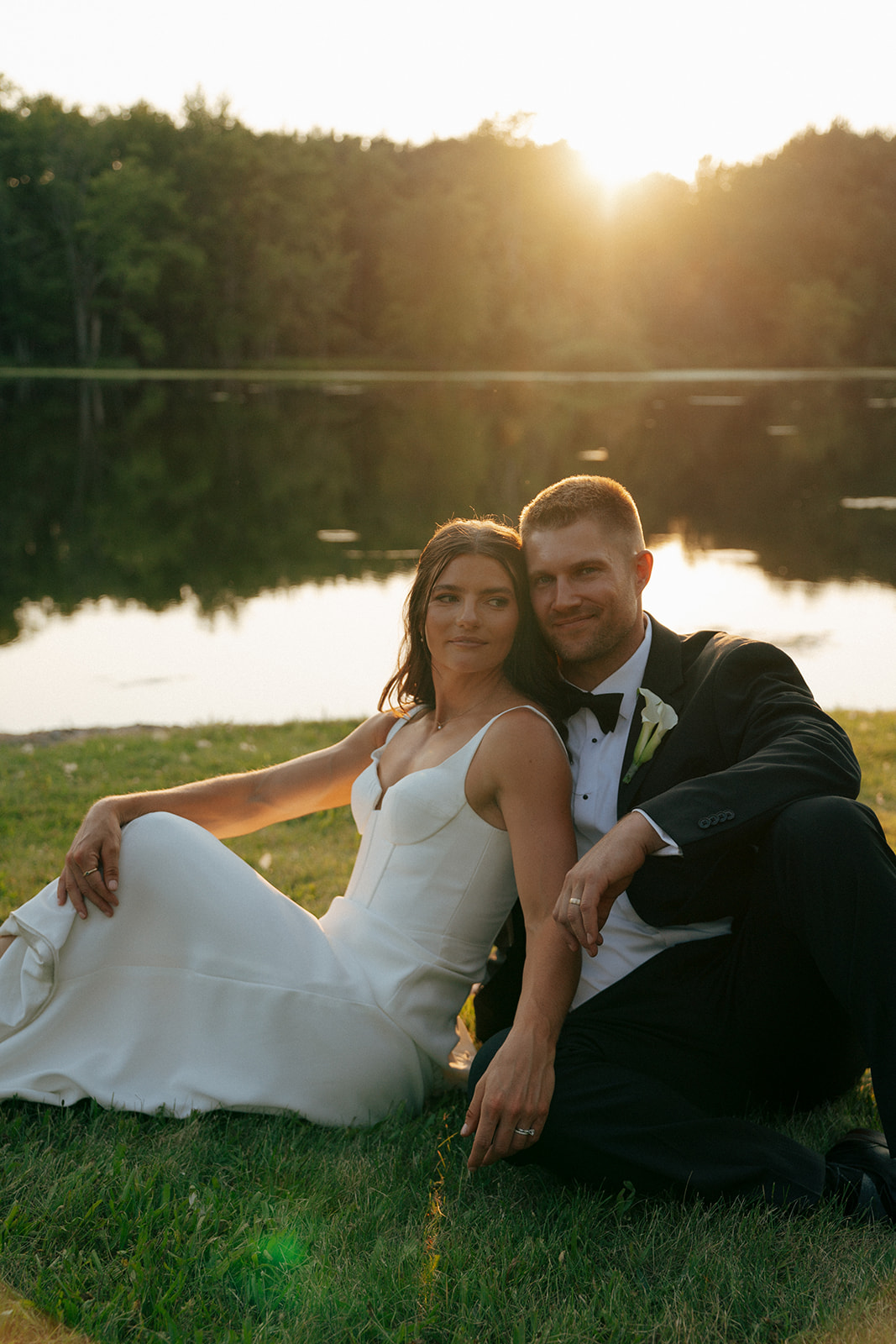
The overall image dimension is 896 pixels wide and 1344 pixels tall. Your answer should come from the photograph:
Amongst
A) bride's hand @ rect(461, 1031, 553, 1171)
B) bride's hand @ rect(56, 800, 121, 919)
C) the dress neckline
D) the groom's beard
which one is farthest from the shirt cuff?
bride's hand @ rect(56, 800, 121, 919)

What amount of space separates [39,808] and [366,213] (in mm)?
84911

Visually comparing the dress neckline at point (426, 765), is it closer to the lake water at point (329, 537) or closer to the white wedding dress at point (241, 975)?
the white wedding dress at point (241, 975)

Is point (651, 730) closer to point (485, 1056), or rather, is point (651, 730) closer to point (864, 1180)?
point (485, 1056)

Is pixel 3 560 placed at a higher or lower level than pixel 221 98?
lower

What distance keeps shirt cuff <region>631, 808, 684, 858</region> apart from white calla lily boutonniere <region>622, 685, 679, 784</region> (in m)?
0.33

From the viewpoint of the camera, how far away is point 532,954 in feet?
9.92

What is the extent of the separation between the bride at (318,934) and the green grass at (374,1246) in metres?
0.11

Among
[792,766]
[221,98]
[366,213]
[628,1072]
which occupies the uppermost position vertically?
[221,98]

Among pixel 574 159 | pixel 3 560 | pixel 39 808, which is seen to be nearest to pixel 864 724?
pixel 39 808

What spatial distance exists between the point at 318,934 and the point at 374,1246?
0.85 metres

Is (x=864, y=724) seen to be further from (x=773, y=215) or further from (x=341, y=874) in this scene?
(x=773, y=215)

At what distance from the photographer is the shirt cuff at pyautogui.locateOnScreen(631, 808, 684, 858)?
9.44 feet

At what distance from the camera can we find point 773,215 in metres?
91.6

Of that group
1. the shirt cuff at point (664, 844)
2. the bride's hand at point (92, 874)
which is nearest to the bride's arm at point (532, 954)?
the shirt cuff at point (664, 844)
